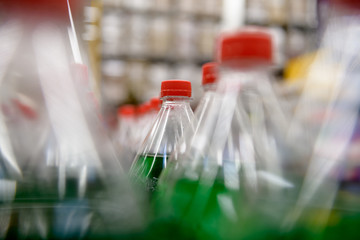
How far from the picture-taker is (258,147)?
34 centimetres

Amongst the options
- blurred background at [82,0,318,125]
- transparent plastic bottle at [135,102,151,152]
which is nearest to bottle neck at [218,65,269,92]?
transparent plastic bottle at [135,102,151,152]

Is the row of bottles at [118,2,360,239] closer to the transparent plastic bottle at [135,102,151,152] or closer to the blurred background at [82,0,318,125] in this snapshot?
the transparent plastic bottle at [135,102,151,152]

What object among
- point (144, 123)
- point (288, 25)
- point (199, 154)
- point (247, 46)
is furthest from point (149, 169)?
point (288, 25)

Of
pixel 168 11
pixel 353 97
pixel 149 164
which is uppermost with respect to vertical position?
pixel 168 11

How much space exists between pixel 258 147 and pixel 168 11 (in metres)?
3.06

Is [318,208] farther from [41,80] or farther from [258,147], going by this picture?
[41,80]

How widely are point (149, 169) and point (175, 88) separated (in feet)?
0.41

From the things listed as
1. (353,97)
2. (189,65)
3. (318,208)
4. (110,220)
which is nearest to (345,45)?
(353,97)

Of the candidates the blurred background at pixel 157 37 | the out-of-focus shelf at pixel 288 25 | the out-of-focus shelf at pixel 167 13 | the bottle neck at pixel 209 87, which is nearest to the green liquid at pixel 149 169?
the bottle neck at pixel 209 87

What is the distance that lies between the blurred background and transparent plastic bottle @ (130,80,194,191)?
2.50 meters

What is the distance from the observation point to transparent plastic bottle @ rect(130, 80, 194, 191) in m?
0.50

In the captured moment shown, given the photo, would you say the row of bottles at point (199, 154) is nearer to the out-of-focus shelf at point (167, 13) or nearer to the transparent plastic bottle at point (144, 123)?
the transparent plastic bottle at point (144, 123)

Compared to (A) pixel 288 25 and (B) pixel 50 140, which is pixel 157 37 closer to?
(A) pixel 288 25

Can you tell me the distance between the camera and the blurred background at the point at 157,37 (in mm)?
3107
